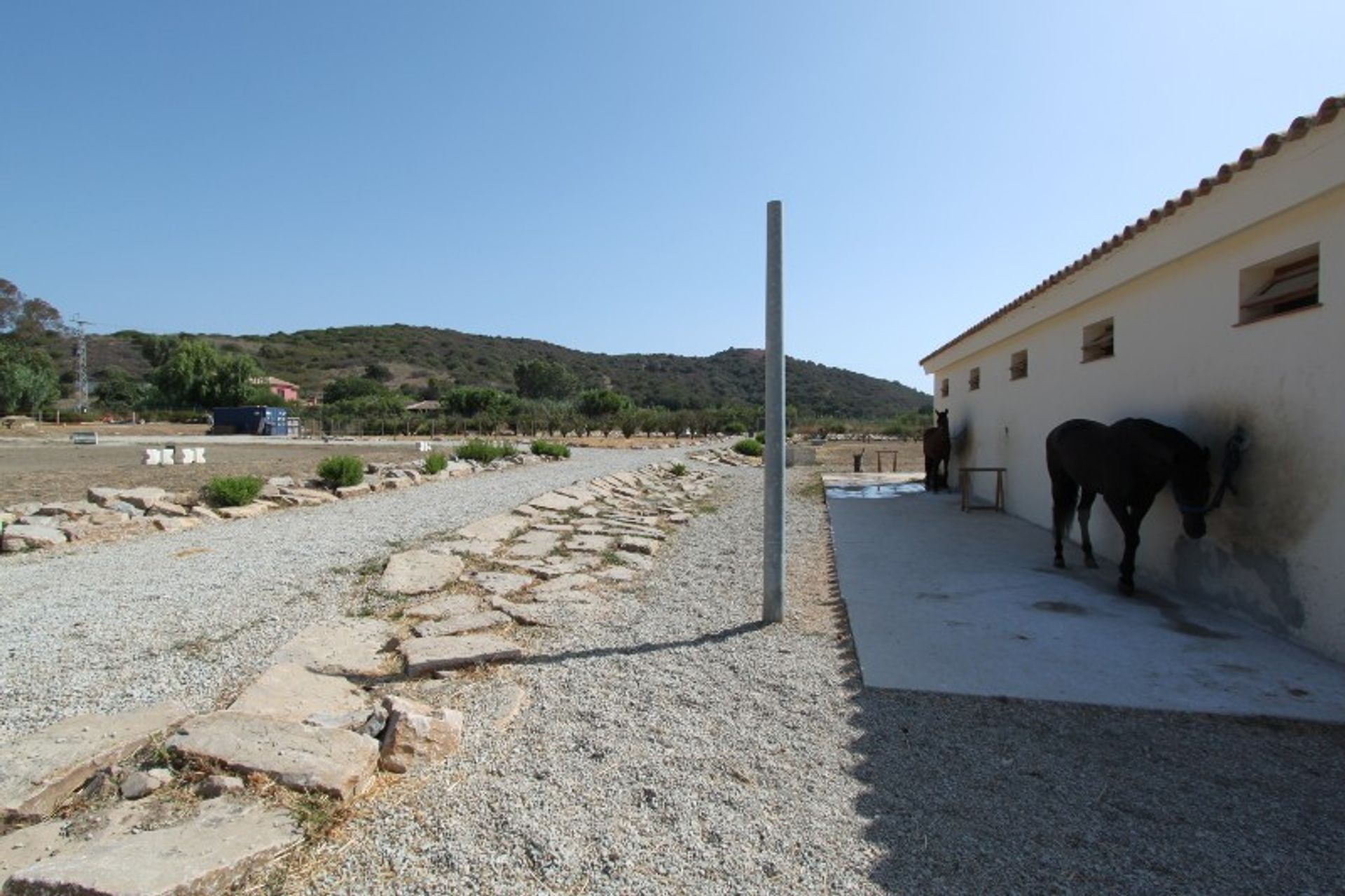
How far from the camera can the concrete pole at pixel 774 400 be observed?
14.4ft

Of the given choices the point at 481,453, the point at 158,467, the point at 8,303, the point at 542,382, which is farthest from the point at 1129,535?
the point at 8,303

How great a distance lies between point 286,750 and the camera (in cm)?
Result: 250

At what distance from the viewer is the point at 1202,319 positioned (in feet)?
16.7

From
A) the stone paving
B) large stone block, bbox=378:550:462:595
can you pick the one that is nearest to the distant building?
large stone block, bbox=378:550:462:595

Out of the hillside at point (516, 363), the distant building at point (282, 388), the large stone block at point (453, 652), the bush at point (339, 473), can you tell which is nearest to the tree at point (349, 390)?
the distant building at point (282, 388)

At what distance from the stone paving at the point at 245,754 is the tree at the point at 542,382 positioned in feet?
208

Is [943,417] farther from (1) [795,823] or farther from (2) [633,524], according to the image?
(1) [795,823]

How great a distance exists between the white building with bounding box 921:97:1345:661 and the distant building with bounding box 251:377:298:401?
65976 millimetres

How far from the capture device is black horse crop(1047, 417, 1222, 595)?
15.2 feet

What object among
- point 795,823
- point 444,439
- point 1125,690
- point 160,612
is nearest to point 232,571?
point 160,612

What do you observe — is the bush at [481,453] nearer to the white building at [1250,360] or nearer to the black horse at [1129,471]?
the white building at [1250,360]

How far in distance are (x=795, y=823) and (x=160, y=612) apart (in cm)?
434

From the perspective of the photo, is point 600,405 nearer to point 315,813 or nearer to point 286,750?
point 286,750

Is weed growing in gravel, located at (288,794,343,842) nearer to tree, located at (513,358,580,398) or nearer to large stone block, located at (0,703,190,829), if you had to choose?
large stone block, located at (0,703,190,829)
